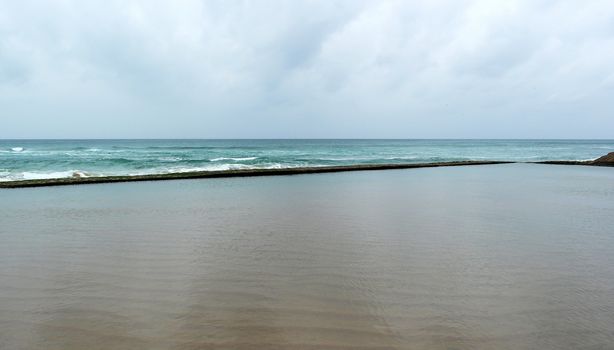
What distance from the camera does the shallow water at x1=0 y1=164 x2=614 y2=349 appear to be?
2666 millimetres

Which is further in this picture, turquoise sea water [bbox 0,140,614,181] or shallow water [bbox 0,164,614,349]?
turquoise sea water [bbox 0,140,614,181]

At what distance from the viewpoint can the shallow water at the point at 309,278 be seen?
267cm

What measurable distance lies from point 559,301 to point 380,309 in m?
1.73

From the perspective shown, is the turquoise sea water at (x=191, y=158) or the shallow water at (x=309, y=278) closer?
the shallow water at (x=309, y=278)

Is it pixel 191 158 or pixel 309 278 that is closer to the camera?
pixel 309 278

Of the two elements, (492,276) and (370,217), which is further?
(370,217)

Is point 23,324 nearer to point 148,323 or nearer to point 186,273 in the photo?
point 148,323

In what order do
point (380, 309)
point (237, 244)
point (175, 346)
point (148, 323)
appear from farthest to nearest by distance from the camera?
1. point (237, 244)
2. point (380, 309)
3. point (148, 323)
4. point (175, 346)

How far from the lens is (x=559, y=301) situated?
3.17 m

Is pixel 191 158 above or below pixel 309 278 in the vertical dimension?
above

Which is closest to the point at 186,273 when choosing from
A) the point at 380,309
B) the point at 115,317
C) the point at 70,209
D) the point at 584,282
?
the point at 115,317

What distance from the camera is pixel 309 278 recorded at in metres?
3.77

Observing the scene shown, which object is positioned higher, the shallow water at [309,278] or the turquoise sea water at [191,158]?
the turquoise sea water at [191,158]

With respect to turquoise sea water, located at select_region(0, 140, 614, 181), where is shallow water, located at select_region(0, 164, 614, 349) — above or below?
below
